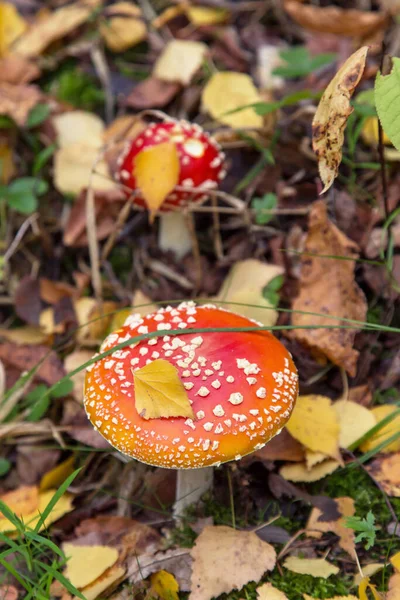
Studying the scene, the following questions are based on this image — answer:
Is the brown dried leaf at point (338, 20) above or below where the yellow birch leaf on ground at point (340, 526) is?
above

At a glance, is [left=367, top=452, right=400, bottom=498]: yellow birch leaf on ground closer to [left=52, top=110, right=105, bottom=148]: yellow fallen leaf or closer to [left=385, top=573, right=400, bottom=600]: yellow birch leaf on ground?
[left=385, top=573, right=400, bottom=600]: yellow birch leaf on ground

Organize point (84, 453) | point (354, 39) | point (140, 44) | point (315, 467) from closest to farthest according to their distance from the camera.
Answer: point (315, 467) → point (84, 453) → point (354, 39) → point (140, 44)

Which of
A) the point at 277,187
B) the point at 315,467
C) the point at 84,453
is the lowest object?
the point at 84,453

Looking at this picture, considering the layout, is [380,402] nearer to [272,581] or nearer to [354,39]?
[272,581]

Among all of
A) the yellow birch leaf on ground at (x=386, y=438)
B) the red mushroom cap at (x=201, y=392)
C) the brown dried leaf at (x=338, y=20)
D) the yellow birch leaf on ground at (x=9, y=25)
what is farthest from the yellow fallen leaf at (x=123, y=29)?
the yellow birch leaf on ground at (x=386, y=438)

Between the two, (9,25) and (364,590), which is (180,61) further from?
(364,590)

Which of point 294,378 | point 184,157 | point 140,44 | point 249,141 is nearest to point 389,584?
point 294,378

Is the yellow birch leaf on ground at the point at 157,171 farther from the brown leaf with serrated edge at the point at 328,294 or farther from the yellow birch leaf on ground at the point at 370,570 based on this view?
the yellow birch leaf on ground at the point at 370,570
